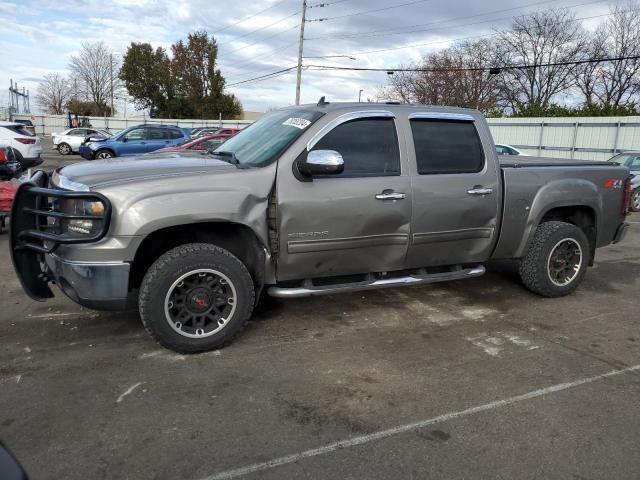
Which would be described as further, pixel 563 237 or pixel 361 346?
pixel 563 237

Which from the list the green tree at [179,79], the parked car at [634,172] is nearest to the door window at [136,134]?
the parked car at [634,172]

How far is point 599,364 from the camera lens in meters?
4.01

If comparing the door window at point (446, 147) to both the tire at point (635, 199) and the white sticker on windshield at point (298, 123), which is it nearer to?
the white sticker on windshield at point (298, 123)

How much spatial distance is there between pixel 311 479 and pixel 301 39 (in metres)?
37.0

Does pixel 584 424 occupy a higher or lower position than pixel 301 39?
lower

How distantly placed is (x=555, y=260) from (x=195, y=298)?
3.75m

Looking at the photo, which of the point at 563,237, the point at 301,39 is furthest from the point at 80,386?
the point at 301,39

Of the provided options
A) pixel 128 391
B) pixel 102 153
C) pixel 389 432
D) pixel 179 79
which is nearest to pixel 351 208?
pixel 389 432

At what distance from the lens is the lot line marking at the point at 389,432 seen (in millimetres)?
2672

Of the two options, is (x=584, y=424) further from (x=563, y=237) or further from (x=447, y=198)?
(x=563, y=237)

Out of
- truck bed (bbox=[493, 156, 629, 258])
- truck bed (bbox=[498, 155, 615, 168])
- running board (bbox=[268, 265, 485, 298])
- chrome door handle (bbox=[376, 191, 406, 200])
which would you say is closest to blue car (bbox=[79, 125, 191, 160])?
truck bed (bbox=[498, 155, 615, 168])

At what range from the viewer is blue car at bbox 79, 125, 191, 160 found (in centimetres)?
2033

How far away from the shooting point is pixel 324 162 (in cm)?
387

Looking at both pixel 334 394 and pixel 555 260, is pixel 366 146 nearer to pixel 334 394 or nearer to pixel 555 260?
pixel 334 394
